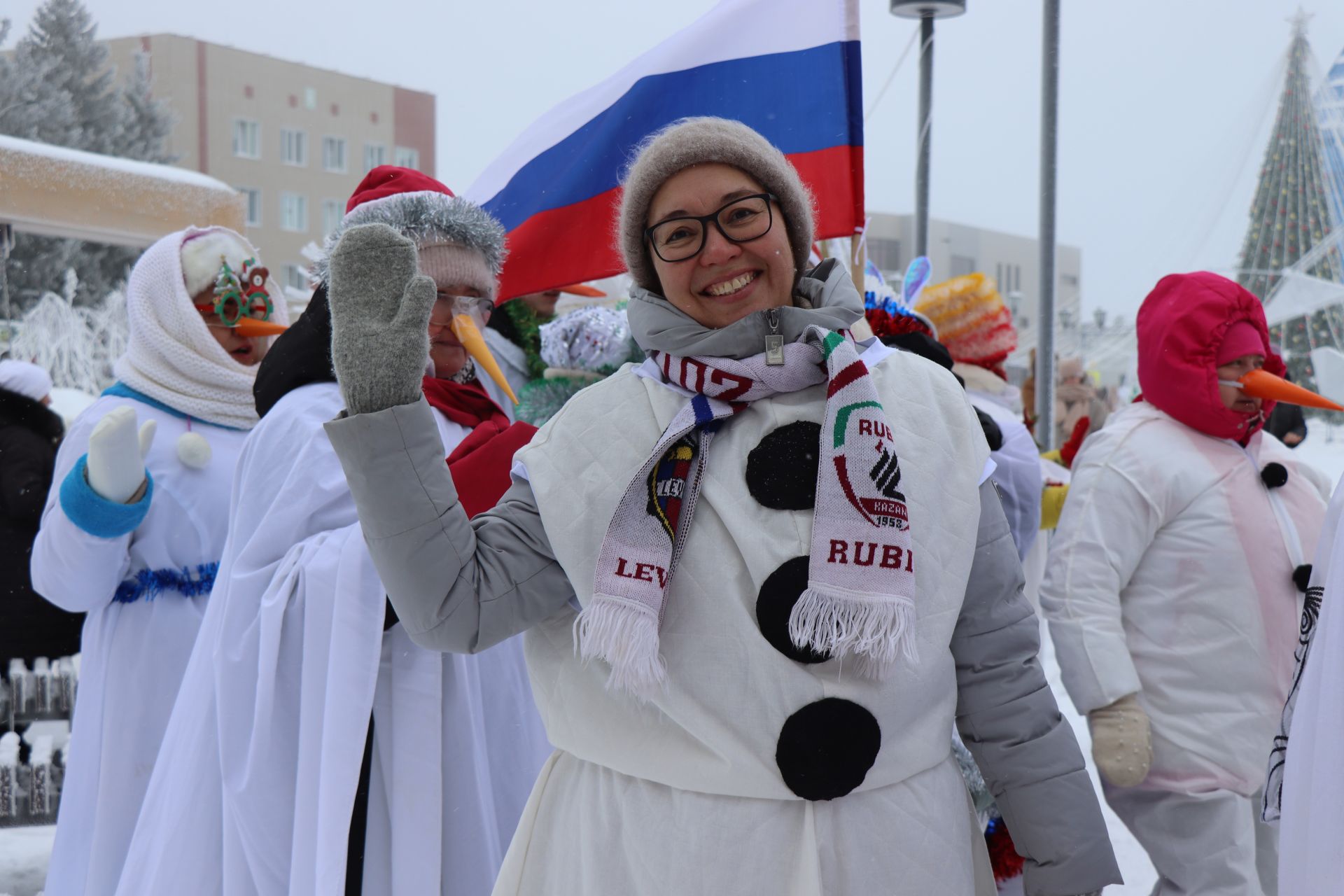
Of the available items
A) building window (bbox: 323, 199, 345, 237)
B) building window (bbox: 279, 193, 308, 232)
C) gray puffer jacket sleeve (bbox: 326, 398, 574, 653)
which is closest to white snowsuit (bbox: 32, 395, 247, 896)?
gray puffer jacket sleeve (bbox: 326, 398, 574, 653)

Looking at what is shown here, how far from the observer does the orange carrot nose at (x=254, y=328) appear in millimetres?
3527

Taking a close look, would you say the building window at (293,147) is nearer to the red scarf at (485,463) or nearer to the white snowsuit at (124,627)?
the white snowsuit at (124,627)

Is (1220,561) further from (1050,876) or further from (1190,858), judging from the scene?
(1050,876)

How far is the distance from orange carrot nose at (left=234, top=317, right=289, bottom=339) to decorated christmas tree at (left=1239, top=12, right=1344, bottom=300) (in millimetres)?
4485

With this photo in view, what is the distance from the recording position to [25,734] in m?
5.30

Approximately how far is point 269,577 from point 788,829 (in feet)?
4.37

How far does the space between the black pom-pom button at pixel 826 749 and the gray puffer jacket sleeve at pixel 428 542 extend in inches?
16.7

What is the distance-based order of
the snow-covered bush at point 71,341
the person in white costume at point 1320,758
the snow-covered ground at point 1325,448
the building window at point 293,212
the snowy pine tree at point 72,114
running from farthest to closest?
the building window at point 293,212
the snowy pine tree at point 72,114
the snow-covered bush at point 71,341
the snow-covered ground at point 1325,448
the person in white costume at point 1320,758

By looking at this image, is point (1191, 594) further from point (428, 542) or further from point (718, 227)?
point (428, 542)

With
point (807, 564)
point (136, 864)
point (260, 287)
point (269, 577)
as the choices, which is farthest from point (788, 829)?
point (260, 287)

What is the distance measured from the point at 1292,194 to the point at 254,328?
23.9ft

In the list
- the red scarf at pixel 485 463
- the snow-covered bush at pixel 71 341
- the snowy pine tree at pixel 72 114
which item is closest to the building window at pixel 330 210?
the snowy pine tree at pixel 72 114

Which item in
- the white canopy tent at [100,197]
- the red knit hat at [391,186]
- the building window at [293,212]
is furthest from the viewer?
the building window at [293,212]

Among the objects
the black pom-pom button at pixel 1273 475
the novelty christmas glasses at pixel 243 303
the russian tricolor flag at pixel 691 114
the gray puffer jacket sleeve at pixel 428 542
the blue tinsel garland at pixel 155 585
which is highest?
the russian tricolor flag at pixel 691 114
